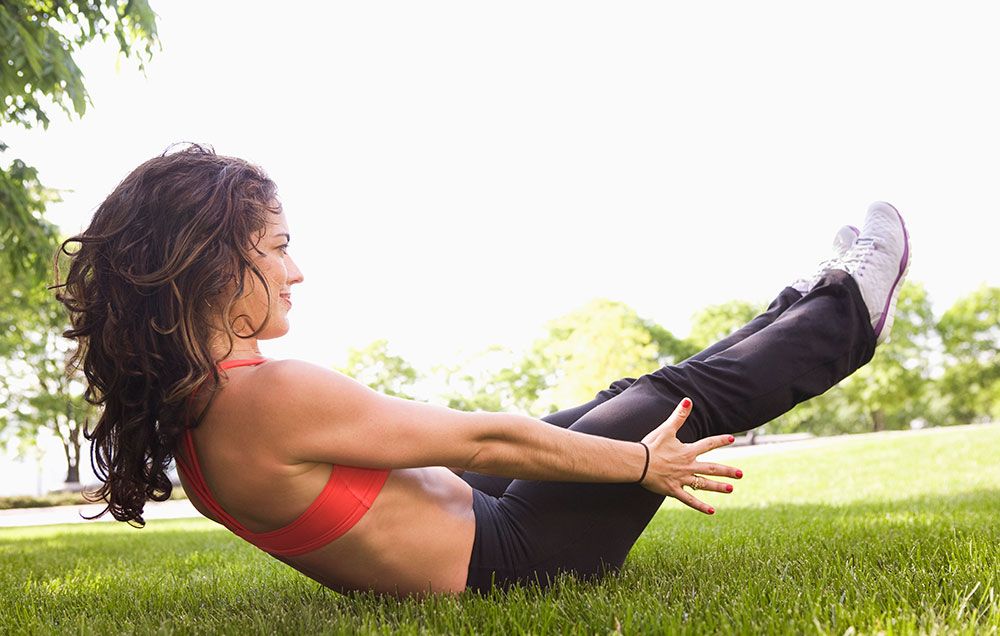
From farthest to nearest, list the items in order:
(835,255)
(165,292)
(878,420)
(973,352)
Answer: (878,420) < (973,352) < (835,255) < (165,292)

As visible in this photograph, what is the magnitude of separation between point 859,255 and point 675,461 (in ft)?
3.99

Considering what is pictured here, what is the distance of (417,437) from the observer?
2115 millimetres

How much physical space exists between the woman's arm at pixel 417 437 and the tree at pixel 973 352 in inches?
1836

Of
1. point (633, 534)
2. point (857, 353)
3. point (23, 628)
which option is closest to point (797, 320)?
point (857, 353)

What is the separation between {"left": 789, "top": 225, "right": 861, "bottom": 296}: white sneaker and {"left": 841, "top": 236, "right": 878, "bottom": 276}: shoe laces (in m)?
0.07

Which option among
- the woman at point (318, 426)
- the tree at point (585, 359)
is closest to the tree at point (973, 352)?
the tree at point (585, 359)

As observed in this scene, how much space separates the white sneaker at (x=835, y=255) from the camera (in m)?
3.19

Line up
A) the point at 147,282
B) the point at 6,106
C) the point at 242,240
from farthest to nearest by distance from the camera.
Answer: the point at 6,106 → the point at 242,240 → the point at 147,282

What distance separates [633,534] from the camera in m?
2.66

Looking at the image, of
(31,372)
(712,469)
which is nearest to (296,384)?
(712,469)

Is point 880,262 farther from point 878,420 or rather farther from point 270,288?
point 878,420

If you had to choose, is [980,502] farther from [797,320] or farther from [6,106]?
[6,106]

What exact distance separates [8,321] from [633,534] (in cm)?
2417

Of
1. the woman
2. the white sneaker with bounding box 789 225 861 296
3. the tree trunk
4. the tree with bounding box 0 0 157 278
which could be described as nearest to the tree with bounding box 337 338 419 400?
the tree trunk
